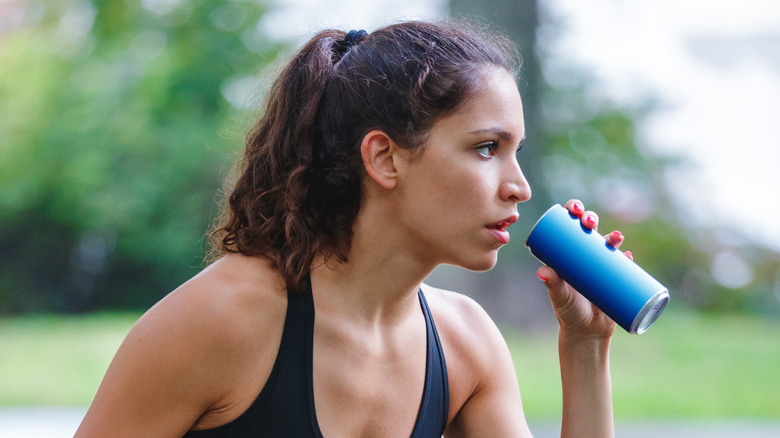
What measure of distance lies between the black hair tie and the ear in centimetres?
24

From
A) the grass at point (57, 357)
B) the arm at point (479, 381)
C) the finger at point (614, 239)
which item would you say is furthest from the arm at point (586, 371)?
the grass at point (57, 357)

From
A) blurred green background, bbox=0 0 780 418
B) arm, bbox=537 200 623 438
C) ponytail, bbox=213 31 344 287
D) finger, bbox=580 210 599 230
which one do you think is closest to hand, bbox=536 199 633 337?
arm, bbox=537 200 623 438

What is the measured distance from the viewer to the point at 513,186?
5.14 feet

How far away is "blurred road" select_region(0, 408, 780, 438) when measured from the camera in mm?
4809

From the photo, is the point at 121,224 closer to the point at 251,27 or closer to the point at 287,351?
the point at 251,27

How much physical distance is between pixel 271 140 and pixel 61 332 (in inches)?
259

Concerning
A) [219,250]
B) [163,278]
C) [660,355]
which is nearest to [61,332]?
[163,278]

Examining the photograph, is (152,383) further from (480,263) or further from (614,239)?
(614,239)

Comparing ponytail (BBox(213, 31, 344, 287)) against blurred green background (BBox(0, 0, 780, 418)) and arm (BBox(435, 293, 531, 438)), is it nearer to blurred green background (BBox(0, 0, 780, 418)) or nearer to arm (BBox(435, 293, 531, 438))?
arm (BBox(435, 293, 531, 438))

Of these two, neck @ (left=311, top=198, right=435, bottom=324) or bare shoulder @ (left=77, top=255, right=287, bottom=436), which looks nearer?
bare shoulder @ (left=77, top=255, right=287, bottom=436)

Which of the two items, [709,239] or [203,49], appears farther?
[203,49]

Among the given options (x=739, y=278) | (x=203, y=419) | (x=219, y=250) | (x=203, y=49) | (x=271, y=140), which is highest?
(x=203, y=49)

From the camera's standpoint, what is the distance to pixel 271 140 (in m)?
1.71

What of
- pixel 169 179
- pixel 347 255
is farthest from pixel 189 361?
pixel 169 179
